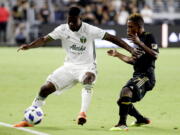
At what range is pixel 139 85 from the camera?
443 inches

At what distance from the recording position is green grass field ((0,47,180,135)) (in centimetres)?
1163

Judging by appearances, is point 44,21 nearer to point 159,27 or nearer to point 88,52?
point 159,27

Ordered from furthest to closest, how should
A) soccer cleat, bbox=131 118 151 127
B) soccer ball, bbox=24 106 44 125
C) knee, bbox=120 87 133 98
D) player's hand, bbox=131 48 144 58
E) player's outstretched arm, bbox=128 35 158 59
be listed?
1. soccer cleat, bbox=131 118 151 127
2. soccer ball, bbox=24 106 44 125
3. player's hand, bbox=131 48 144 58
4. knee, bbox=120 87 133 98
5. player's outstretched arm, bbox=128 35 158 59

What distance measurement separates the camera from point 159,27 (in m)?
32.6

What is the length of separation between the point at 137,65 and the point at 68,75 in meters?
1.18

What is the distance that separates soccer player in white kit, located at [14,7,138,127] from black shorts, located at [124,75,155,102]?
0.62 m

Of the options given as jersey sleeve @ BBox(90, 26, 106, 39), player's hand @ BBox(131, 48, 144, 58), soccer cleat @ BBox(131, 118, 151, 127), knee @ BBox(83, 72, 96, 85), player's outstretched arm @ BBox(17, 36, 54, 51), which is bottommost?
soccer cleat @ BBox(131, 118, 151, 127)

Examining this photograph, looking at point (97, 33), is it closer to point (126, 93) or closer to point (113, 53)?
point (113, 53)

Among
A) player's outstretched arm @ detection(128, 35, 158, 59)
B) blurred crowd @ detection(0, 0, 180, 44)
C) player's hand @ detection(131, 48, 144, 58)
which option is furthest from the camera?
blurred crowd @ detection(0, 0, 180, 44)

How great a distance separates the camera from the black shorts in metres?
11.2

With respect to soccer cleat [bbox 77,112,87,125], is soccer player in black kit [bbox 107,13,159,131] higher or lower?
higher

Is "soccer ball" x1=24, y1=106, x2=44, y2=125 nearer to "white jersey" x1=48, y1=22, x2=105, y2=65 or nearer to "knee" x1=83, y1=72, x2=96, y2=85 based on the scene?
"knee" x1=83, y1=72, x2=96, y2=85

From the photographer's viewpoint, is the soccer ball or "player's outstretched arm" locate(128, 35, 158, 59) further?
the soccer ball

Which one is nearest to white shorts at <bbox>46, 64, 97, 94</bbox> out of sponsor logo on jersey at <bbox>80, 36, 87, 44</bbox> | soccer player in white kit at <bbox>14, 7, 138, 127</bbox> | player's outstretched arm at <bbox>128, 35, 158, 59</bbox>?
soccer player in white kit at <bbox>14, 7, 138, 127</bbox>
